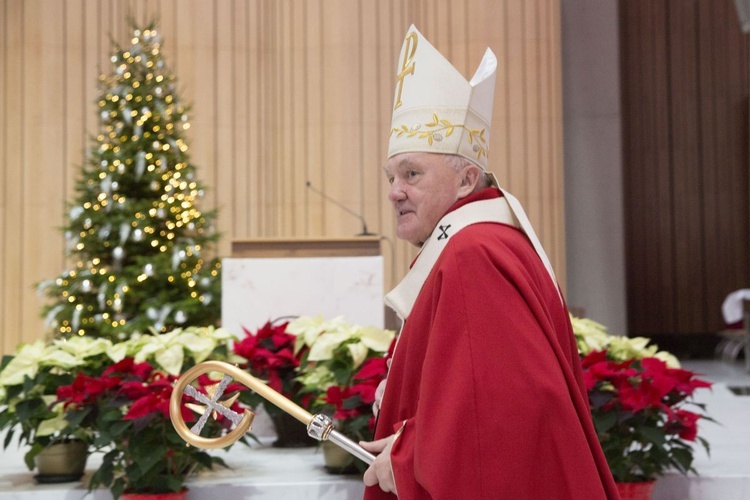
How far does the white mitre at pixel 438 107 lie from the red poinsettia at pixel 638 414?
1.54 meters

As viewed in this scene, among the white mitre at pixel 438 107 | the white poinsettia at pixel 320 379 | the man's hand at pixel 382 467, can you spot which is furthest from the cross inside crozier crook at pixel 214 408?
the white poinsettia at pixel 320 379

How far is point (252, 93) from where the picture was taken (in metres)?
9.93

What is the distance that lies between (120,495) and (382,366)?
45.2 inches

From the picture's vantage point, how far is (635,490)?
12.6ft

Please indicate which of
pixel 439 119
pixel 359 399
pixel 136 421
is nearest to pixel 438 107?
pixel 439 119

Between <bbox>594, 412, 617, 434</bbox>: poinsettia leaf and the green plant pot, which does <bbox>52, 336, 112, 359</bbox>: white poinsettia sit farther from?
<bbox>594, 412, 617, 434</bbox>: poinsettia leaf

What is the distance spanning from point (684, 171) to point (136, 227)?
24.6 feet

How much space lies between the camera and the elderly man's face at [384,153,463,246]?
2332mm

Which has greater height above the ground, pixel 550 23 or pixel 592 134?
pixel 550 23

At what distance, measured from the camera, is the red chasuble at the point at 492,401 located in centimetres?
194

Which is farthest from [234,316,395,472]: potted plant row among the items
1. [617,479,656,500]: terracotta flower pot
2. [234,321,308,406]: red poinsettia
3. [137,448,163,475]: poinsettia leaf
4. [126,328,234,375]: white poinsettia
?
[617,479,656,500]: terracotta flower pot

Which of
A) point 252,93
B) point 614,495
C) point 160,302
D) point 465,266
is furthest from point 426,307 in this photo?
point 252,93

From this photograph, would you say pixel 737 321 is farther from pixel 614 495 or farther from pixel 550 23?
pixel 614 495

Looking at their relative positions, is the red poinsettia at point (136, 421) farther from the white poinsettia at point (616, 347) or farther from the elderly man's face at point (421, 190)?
the white poinsettia at point (616, 347)
